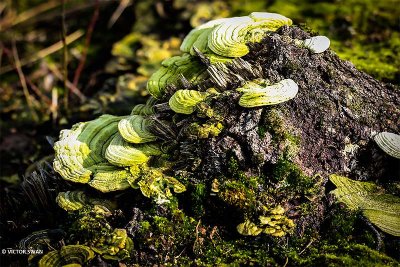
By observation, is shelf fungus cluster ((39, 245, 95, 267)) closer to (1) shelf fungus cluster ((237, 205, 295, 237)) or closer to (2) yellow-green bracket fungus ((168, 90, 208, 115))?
(1) shelf fungus cluster ((237, 205, 295, 237))

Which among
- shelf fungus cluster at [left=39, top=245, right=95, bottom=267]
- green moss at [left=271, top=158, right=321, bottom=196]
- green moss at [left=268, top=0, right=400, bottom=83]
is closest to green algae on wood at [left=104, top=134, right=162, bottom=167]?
shelf fungus cluster at [left=39, top=245, right=95, bottom=267]

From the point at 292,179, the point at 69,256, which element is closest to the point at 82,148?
the point at 69,256

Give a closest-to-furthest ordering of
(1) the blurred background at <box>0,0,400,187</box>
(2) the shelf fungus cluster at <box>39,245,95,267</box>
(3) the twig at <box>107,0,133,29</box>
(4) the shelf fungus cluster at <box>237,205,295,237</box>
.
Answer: (2) the shelf fungus cluster at <box>39,245,95,267</box>
(4) the shelf fungus cluster at <box>237,205,295,237</box>
(1) the blurred background at <box>0,0,400,187</box>
(3) the twig at <box>107,0,133,29</box>

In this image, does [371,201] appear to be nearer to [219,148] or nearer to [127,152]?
[219,148]

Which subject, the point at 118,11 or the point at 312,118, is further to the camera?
the point at 118,11

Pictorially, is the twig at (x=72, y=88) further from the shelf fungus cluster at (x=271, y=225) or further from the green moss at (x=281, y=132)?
the shelf fungus cluster at (x=271, y=225)

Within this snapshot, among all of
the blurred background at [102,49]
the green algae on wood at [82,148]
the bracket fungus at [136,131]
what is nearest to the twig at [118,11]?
the blurred background at [102,49]

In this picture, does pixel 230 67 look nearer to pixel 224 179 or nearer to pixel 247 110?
pixel 247 110
